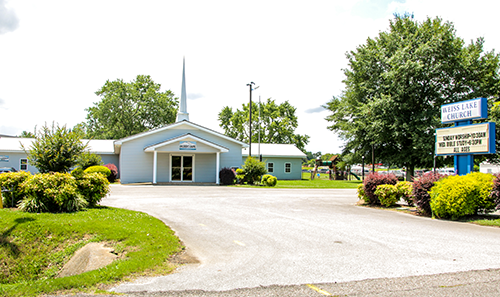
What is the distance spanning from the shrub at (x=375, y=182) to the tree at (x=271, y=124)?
45.5 metres

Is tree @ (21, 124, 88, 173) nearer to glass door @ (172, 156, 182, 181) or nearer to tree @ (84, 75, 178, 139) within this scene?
glass door @ (172, 156, 182, 181)

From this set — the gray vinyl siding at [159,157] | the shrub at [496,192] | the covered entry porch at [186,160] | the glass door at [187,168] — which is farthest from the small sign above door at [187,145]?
the shrub at [496,192]

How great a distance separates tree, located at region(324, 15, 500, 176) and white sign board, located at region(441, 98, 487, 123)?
1607cm

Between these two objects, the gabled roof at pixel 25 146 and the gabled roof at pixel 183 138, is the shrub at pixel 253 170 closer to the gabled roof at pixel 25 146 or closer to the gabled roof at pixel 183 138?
the gabled roof at pixel 183 138

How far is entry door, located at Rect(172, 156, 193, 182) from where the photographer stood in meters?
29.3

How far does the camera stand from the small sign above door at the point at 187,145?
2747 cm

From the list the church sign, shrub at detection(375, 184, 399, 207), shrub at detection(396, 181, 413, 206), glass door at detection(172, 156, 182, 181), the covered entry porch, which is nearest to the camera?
the church sign

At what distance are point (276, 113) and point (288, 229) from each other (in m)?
52.6

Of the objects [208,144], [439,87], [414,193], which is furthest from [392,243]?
[439,87]

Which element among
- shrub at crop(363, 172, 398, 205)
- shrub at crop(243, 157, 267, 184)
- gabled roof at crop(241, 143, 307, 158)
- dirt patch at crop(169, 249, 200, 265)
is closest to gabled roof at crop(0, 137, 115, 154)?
gabled roof at crop(241, 143, 307, 158)

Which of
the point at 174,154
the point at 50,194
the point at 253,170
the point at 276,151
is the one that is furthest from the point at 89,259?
the point at 276,151

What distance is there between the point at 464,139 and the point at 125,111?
156ft

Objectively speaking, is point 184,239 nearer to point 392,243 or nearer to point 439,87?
point 392,243

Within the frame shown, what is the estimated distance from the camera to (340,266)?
231 inches
